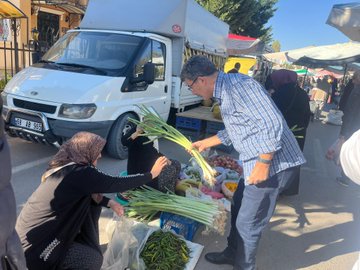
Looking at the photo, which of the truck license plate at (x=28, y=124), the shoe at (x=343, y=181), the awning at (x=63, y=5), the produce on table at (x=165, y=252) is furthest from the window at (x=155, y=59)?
the awning at (x=63, y=5)

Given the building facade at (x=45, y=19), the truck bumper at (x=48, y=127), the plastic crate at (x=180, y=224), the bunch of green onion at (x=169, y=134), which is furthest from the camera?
the building facade at (x=45, y=19)

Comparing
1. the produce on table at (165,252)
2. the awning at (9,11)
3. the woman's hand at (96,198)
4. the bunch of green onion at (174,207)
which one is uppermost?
the awning at (9,11)

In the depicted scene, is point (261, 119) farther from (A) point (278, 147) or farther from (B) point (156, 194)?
(B) point (156, 194)

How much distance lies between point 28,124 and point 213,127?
149 inches

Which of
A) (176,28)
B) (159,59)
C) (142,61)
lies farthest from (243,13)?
(142,61)

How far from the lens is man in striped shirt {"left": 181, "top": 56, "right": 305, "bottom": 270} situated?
2.21 metres

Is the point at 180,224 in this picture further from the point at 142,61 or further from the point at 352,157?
the point at 142,61

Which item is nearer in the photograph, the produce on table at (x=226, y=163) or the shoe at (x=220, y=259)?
the shoe at (x=220, y=259)

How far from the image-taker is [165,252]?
279cm

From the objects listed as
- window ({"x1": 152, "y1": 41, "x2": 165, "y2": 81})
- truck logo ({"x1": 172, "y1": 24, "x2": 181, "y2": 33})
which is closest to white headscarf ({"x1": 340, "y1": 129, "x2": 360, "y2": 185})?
window ({"x1": 152, "y1": 41, "x2": 165, "y2": 81})

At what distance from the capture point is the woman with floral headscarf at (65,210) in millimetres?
2119

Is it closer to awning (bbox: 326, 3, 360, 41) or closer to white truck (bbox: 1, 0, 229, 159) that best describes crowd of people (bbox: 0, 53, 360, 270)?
awning (bbox: 326, 3, 360, 41)

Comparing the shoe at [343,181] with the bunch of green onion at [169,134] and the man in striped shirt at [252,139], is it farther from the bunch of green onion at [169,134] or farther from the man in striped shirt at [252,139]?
the man in striped shirt at [252,139]

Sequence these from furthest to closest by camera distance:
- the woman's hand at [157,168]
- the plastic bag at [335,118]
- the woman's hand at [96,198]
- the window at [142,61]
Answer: the plastic bag at [335,118] → the window at [142,61] → the woman's hand at [157,168] → the woman's hand at [96,198]
